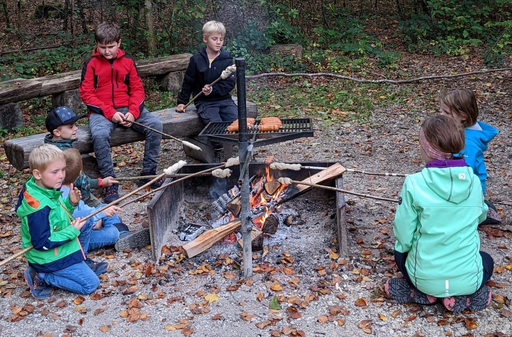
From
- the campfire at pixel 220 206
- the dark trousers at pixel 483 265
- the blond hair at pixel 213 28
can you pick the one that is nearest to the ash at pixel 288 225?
the campfire at pixel 220 206

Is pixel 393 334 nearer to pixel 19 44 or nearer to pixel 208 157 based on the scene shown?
pixel 208 157

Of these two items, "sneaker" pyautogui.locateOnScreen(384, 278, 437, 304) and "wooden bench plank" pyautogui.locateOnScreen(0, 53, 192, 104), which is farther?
"wooden bench plank" pyautogui.locateOnScreen(0, 53, 192, 104)

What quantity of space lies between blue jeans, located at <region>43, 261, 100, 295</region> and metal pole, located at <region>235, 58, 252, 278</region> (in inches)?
46.7

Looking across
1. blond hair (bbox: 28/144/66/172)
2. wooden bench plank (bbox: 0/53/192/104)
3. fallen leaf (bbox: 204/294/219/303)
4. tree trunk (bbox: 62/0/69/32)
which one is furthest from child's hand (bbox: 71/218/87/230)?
tree trunk (bbox: 62/0/69/32)

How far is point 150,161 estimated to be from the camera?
5871 mm

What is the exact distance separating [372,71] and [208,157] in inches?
194

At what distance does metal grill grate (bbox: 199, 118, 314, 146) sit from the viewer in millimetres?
4642

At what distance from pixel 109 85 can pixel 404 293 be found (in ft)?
12.6

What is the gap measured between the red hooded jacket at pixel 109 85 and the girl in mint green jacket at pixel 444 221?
11.4 ft

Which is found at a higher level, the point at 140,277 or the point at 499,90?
the point at 499,90

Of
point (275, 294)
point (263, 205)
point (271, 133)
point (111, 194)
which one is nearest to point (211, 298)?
point (275, 294)

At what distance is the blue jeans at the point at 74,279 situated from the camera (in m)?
3.84

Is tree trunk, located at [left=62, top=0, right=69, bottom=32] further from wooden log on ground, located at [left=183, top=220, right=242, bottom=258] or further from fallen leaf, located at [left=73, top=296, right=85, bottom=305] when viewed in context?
fallen leaf, located at [left=73, top=296, right=85, bottom=305]

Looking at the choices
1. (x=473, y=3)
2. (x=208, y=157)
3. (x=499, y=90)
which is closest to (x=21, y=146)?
(x=208, y=157)
